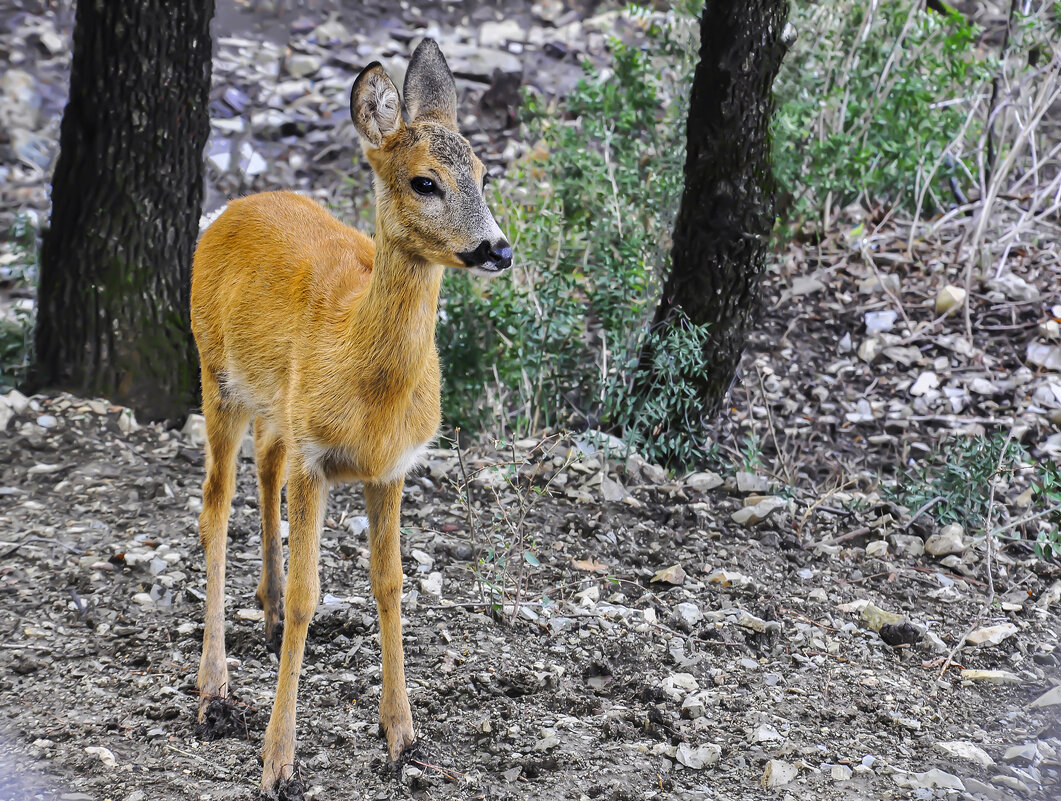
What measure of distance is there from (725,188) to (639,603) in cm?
234

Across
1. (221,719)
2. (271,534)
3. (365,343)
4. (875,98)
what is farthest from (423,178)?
(875,98)

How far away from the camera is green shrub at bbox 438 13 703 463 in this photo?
629 cm

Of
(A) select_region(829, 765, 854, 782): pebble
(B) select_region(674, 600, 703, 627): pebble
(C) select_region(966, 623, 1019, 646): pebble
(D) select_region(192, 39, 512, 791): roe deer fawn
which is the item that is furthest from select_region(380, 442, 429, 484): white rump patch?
(C) select_region(966, 623, 1019, 646): pebble

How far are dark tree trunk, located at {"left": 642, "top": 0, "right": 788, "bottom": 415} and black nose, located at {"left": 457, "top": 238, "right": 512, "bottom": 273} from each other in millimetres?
2683

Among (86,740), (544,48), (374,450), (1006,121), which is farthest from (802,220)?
(86,740)

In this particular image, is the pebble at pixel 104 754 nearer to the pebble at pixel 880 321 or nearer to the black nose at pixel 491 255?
the black nose at pixel 491 255

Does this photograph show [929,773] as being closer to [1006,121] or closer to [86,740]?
[86,740]

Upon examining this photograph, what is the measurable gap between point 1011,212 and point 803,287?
2093mm

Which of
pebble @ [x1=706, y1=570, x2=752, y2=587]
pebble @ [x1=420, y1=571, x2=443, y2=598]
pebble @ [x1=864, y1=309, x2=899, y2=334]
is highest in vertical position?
pebble @ [x1=864, y1=309, x2=899, y2=334]

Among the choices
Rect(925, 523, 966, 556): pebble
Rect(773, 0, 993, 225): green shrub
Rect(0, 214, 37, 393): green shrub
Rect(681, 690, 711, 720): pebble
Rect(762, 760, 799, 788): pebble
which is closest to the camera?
Rect(762, 760, 799, 788): pebble

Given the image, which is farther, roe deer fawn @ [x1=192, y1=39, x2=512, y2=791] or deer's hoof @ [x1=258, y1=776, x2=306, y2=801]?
deer's hoof @ [x1=258, y1=776, x2=306, y2=801]

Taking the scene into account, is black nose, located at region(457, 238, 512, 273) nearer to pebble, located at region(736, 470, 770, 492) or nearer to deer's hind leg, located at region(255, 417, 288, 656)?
deer's hind leg, located at region(255, 417, 288, 656)

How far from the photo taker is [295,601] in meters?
3.82

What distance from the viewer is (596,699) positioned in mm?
4277
